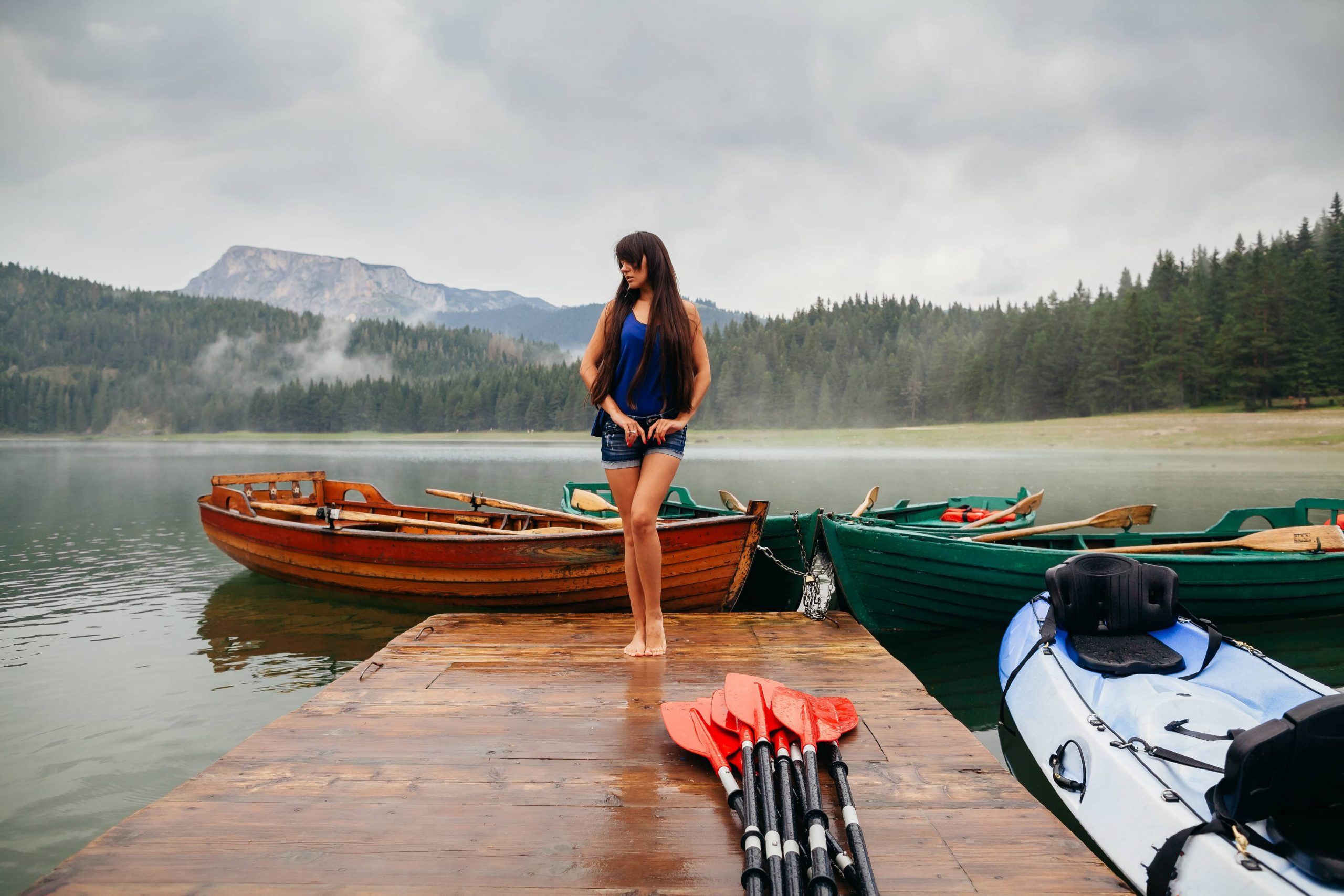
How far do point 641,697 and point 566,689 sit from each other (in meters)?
0.41

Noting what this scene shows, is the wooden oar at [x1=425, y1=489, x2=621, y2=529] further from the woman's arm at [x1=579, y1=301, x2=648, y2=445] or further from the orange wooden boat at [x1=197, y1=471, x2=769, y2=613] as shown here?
the woman's arm at [x1=579, y1=301, x2=648, y2=445]

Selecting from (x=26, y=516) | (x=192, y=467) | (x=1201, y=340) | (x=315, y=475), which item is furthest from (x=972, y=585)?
(x=1201, y=340)

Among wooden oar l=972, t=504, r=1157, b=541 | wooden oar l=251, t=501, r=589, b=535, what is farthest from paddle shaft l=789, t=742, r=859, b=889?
wooden oar l=972, t=504, r=1157, b=541

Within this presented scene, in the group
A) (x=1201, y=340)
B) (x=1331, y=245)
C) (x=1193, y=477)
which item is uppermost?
(x=1331, y=245)

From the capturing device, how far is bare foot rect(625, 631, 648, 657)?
4.32 meters

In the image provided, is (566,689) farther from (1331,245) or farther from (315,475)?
(1331,245)

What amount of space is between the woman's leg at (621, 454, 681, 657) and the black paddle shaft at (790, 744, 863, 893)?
1.79 meters

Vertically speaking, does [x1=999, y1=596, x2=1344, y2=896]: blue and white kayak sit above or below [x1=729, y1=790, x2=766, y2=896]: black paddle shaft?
below

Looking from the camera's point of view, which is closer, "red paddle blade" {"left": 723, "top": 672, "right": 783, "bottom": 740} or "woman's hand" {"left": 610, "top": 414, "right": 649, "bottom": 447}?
"red paddle blade" {"left": 723, "top": 672, "right": 783, "bottom": 740}

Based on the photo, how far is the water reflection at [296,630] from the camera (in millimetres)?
7270

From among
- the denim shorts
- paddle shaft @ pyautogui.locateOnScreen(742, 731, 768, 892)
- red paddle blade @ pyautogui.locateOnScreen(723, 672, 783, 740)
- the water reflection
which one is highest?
the denim shorts

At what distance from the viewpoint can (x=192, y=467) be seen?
144 feet

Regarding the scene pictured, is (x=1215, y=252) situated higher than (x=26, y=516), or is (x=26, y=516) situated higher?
(x=1215, y=252)

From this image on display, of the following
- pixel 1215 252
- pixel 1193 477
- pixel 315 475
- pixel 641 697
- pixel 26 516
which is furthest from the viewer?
pixel 1215 252
